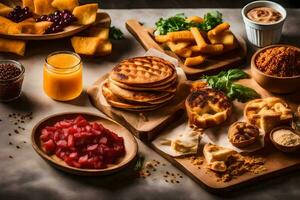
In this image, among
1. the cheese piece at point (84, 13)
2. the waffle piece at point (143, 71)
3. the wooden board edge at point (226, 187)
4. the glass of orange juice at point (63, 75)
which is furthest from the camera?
the cheese piece at point (84, 13)

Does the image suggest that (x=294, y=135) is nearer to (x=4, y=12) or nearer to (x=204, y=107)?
(x=204, y=107)

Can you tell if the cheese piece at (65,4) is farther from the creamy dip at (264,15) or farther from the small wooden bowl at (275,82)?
the small wooden bowl at (275,82)

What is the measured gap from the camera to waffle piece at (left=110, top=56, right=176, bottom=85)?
13.8 ft

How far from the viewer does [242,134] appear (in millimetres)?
4027

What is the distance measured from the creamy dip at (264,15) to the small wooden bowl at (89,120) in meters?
1.22

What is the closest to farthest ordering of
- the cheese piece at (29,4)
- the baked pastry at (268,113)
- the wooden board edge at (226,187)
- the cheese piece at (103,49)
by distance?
the wooden board edge at (226,187) < the baked pastry at (268,113) < the cheese piece at (103,49) < the cheese piece at (29,4)

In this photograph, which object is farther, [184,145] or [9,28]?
[9,28]

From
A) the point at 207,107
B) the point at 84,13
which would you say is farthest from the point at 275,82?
the point at 84,13

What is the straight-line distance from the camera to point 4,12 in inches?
191

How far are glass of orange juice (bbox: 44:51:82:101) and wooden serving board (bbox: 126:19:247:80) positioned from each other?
0.56 m

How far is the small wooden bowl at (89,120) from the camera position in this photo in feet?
12.6

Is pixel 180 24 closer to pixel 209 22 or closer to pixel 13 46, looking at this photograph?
pixel 209 22

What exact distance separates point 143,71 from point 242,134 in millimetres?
658

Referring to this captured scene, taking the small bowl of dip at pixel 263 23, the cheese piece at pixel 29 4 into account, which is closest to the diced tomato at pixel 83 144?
the cheese piece at pixel 29 4
